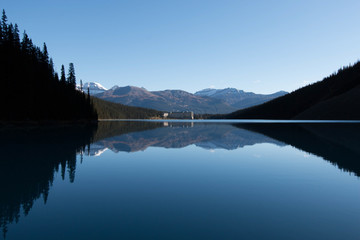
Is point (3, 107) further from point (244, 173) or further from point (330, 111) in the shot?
point (330, 111)

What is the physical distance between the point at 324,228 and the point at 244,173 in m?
8.99

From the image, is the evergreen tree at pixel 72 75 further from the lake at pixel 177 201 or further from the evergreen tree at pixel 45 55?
the lake at pixel 177 201

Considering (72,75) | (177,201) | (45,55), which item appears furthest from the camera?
(72,75)

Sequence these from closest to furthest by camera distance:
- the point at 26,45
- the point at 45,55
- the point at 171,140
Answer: the point at 171,140 < the point at 26,45 < the point at 45,55

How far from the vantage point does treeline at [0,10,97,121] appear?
229 feet

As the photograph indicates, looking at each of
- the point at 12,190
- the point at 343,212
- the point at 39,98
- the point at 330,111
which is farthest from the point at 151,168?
the point at 330,111

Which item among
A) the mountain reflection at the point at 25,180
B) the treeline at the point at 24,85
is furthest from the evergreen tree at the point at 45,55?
the mountain reflection at the point at 25,180

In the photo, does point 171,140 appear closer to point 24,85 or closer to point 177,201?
point 177,201

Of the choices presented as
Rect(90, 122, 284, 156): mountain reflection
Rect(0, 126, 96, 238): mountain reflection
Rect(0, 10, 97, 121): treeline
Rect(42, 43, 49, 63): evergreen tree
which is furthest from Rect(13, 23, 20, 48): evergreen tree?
Rect(0, 126, 96, 238): mountain reflection

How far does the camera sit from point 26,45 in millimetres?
88500

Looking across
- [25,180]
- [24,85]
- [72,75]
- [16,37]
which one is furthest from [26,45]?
[25,180]

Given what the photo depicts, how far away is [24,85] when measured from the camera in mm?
74188

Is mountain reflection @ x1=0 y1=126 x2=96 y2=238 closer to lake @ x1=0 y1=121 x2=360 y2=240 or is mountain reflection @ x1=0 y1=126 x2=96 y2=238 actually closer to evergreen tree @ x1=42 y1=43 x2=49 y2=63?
lake @ x1=0 y1=121 x2=360 y2=240

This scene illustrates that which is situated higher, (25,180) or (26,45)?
(26,45)
